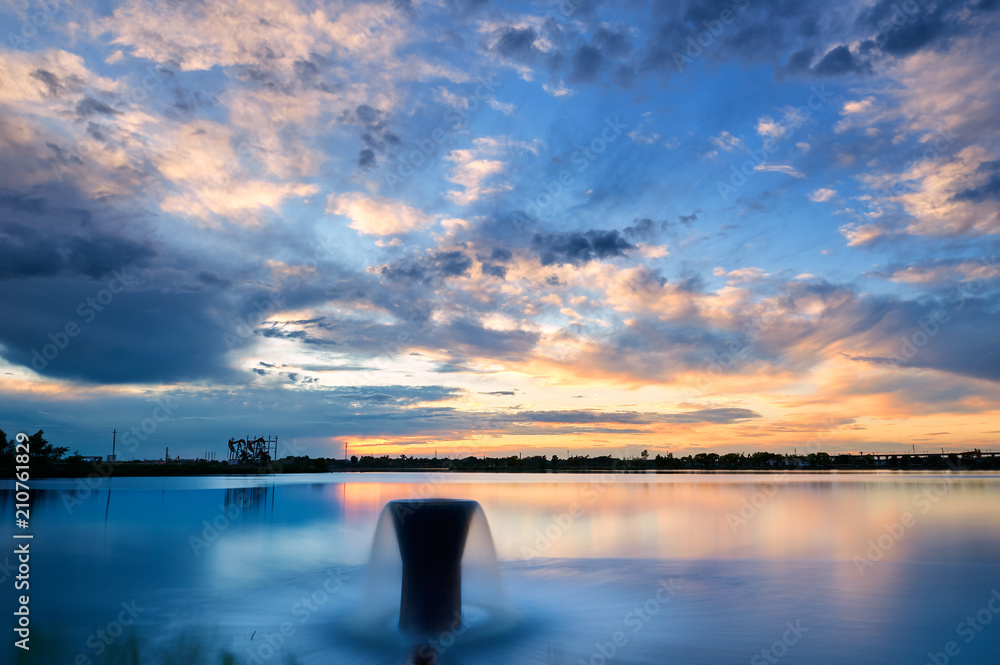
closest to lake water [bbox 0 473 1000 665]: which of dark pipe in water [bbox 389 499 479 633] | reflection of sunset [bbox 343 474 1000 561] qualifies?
reflection of sunset [bbox 343 474 1000 561]

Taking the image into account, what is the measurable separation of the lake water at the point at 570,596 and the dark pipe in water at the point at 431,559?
46 centimetres

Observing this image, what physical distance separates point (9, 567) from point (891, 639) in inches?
874

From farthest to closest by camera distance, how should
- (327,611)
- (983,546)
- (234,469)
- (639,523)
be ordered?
(234,469) < (639,523) < (983,546) < (327,611)

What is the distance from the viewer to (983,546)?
69.4 ft

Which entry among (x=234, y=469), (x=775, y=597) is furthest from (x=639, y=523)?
(x=234, y=469)

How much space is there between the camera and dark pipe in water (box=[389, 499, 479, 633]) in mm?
9391

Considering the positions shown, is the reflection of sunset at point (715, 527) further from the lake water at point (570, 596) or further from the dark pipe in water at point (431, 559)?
the dark pipe in water at point (431, 559)

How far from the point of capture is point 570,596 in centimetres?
1364

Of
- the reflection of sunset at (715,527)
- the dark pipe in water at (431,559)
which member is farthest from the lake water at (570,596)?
the dark pipe in water at (431,559)

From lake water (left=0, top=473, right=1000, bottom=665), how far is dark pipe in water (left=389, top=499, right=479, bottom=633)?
460 mm

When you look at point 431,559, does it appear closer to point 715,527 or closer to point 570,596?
point 570,596

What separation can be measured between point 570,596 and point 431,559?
5.72 metres

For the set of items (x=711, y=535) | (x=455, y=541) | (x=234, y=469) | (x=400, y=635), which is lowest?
(x=234, y=469)

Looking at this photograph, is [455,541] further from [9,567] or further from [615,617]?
[9,567]
